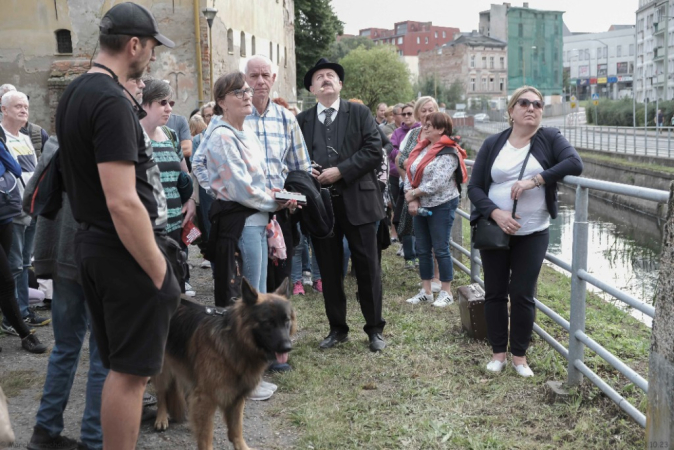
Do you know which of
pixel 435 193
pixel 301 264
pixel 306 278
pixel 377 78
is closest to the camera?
pixel 435 193

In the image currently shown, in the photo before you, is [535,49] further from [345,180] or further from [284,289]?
[284,289]

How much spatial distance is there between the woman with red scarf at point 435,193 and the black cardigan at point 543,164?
2020 millimetres

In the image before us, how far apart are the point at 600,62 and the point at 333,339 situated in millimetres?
127975

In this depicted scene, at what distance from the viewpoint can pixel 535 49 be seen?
97.0m

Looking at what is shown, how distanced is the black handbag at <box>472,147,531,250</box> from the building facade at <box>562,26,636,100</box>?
110294 millimetres

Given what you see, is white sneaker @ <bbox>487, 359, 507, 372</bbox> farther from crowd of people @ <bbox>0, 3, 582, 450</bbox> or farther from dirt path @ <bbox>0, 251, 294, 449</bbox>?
dirt path @ <bbox>0, 251, 294, 449</bbox>

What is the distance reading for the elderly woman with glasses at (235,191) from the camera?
15.6 ft

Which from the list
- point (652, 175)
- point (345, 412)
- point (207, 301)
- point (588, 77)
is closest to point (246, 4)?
point (652, 175)

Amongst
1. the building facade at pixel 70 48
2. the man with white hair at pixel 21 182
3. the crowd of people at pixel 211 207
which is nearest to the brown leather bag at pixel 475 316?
the crowd of people at pixel 211 207

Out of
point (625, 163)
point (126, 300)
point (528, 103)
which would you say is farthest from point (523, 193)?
point (625, 163)

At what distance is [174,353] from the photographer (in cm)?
398

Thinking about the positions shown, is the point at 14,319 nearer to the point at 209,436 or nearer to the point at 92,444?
the point at 92,444

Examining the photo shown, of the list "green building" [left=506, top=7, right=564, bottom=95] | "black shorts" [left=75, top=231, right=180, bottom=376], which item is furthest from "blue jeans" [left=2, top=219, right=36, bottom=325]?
"green building" [left=506, top=7, right=564, bottom=95]

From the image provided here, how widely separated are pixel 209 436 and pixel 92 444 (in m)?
0.62
